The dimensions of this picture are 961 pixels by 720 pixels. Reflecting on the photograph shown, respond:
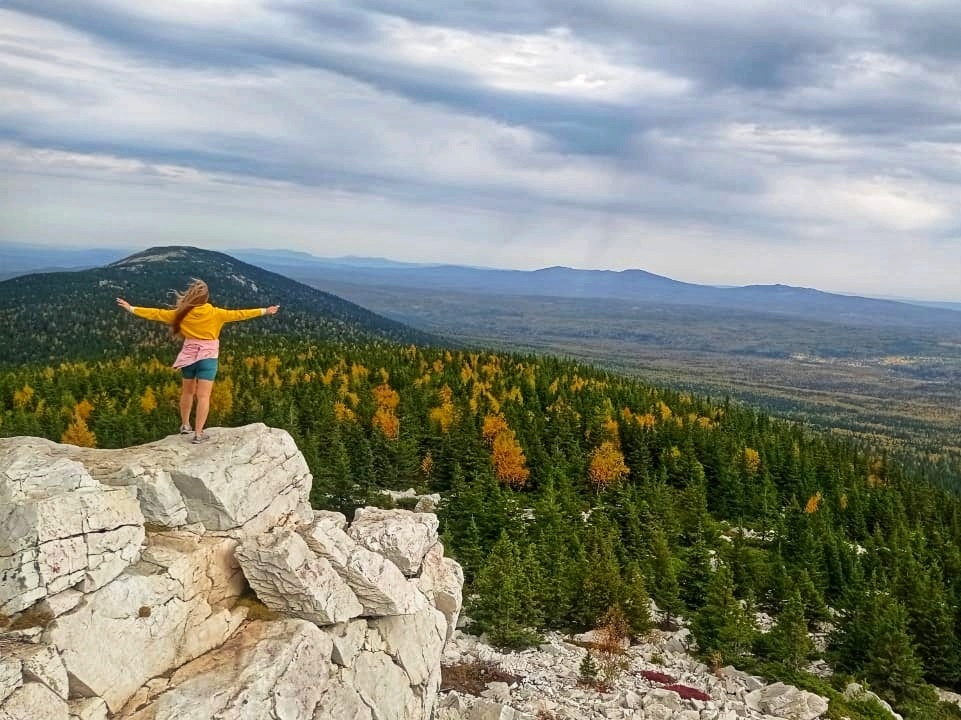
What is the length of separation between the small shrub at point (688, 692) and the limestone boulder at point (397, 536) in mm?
16549

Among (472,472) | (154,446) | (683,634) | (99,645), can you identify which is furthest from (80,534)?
(472,472)

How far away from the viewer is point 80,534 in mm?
14461

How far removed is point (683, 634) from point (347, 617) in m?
34.5

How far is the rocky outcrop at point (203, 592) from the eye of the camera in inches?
537

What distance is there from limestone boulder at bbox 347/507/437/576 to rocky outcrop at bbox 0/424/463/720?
0.18 ft

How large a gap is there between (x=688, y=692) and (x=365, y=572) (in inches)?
807

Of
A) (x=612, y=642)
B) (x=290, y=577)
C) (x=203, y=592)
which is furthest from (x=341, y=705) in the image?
(x=612, y=642)

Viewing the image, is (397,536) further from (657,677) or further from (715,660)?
(715,660)

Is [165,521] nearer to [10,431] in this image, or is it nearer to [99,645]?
[99,645]

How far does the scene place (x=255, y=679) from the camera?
15000 mm

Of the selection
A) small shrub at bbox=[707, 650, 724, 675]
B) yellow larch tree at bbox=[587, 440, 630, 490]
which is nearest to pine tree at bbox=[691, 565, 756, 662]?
small shrub at bbox=[707, 650, 724, 675]

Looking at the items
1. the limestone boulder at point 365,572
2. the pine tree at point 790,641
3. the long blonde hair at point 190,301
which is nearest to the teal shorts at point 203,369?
the long blonde hair at point 190,301

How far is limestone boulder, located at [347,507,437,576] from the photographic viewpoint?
1962 centimetres

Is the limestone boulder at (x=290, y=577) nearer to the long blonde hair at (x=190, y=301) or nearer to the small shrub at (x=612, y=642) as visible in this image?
the long blonde hair at (x=190, y=301)
